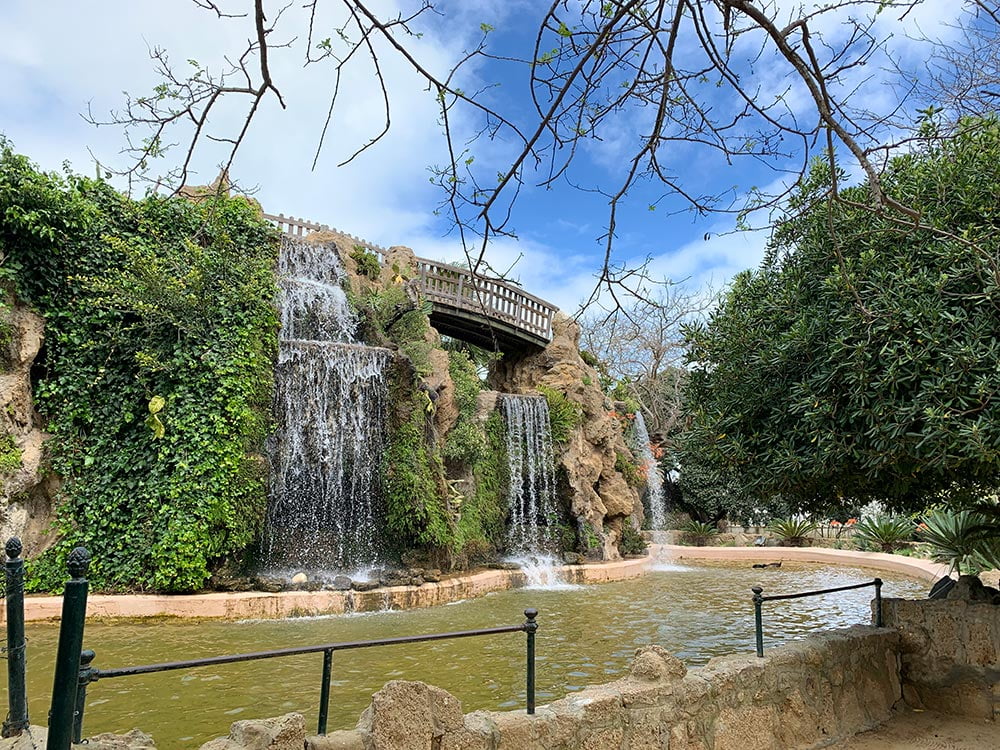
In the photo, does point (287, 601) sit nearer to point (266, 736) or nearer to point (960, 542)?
point (266, 736)

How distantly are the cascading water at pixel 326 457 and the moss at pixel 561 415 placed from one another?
5.05 meters

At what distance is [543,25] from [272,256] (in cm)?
1126

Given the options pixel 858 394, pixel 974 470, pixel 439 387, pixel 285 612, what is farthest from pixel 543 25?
pixel 439 387

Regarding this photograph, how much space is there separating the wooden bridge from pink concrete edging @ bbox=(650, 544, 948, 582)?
7.32 metres

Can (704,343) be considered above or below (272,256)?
below

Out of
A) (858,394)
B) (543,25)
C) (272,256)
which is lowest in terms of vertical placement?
(858,394)

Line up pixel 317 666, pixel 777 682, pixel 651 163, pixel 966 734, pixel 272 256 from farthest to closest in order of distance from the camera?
1. pixel 272 256
2. pixel 317 666
3. pixel 966 734
4. pixel 777 682
5. pixel 651 163

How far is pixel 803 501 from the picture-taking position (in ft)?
21.5

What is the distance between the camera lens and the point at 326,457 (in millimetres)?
11812

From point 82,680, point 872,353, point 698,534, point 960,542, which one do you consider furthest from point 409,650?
point 698,534

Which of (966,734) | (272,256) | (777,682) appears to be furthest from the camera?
(272,256)

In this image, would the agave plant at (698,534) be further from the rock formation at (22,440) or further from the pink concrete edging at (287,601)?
the rock formation at (22,440)

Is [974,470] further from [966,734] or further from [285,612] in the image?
[285,612]

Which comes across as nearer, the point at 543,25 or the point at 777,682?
the point at 543,25
